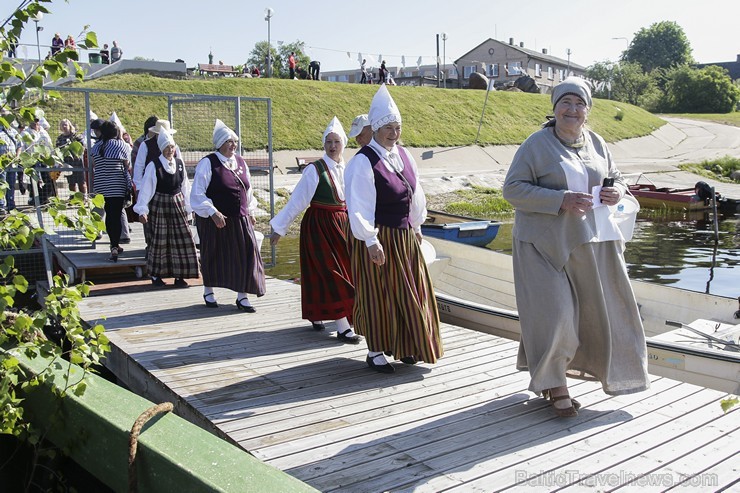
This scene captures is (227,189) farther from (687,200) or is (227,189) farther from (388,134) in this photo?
(687,200)

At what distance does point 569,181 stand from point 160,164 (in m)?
5.10

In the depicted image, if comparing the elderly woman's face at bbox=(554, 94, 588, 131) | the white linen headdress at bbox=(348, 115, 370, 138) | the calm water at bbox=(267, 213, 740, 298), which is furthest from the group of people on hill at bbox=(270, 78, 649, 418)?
the calm water at bbox=(267, 213, 740, 298)

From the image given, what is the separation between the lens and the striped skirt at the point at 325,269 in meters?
6.01

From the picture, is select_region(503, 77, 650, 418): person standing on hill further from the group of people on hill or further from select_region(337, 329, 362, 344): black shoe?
select_region(337, 329, 362, 344): black shoe

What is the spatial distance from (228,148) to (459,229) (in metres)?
7.90

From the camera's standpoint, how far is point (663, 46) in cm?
10788

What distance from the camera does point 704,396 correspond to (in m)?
4.48

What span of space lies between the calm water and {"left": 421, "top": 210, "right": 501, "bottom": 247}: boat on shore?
0.66m

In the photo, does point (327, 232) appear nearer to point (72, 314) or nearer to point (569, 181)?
point (569, 181)

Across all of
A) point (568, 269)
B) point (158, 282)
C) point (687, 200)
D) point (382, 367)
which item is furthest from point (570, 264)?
point (687, 200)

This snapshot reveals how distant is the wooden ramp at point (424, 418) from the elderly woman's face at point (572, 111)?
1620mm

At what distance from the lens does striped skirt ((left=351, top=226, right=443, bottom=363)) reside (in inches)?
193

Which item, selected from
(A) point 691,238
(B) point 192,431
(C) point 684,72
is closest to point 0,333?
(B) point 192,431

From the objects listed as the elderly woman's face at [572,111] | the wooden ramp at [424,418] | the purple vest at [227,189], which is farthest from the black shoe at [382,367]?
the purple vest at [227,189]
